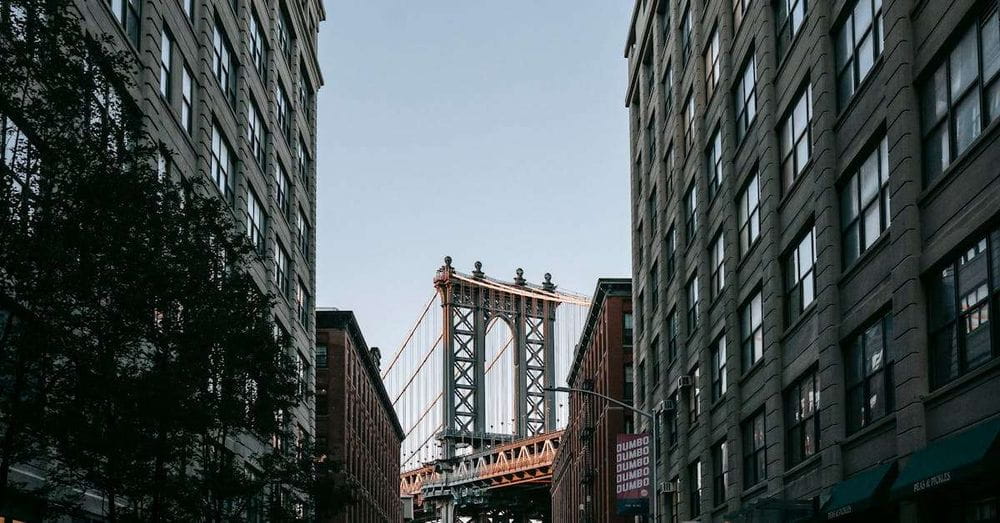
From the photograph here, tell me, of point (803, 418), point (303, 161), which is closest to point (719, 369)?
point (803, 418)

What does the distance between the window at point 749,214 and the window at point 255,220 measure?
1946cm

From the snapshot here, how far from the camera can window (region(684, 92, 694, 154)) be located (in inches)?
1922

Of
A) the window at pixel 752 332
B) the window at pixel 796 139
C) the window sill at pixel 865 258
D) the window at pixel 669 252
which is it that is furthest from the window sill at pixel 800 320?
the window at pixel 669 252

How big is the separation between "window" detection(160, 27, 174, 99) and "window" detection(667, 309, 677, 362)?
2178cm

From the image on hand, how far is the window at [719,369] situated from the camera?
42094 mm

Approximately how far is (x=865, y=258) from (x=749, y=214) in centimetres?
1213

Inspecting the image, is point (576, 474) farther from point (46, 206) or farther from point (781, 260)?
point (46, 206)

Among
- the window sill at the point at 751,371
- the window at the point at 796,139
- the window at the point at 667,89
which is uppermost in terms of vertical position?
the window at the point at 667,89

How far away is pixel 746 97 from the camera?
39.1 m

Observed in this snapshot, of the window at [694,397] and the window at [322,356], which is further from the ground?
the window at [322,356]

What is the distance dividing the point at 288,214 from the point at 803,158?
33.7 m

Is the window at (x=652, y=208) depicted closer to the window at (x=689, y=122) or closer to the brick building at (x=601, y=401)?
the window at (x=689, y=122)

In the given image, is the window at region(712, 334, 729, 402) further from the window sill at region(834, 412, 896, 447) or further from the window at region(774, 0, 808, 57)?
the window sill at region(834, 412, 896, 447)

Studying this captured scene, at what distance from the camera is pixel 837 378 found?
28281mm
